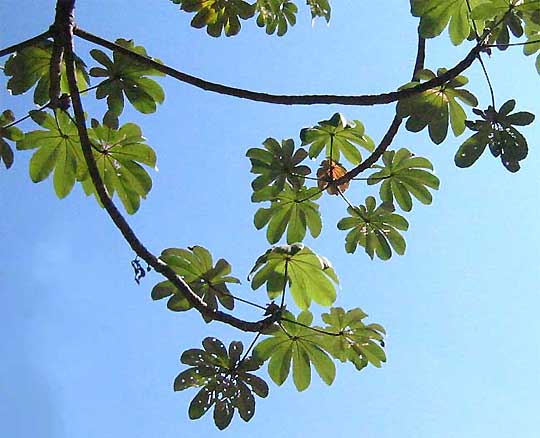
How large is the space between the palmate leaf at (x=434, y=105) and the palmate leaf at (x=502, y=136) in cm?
4

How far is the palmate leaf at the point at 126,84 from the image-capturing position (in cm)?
155

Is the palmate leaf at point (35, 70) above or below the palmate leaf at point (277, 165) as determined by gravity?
above

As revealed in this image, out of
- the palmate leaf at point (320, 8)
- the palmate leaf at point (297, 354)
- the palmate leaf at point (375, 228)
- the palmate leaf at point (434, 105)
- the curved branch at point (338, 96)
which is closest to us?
the curved branch at point (338, 96)

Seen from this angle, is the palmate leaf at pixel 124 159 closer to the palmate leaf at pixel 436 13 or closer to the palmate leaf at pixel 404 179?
the palmate leaf at pixel 404 179

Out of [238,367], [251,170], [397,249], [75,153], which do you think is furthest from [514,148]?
[75,153]

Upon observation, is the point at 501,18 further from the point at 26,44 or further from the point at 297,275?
the point at 26,44

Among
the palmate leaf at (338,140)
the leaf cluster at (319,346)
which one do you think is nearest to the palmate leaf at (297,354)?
the leaf cluster at (319,346)

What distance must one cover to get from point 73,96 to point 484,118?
758 millimetres

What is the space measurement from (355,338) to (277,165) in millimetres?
399

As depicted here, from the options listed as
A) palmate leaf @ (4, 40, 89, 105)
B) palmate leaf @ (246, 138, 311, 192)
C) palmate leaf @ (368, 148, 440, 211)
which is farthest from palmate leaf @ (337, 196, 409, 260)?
palmate leaf @ (4, 40, 89, 105)

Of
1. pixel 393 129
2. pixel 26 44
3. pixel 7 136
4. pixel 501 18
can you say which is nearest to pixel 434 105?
pixel 393 129

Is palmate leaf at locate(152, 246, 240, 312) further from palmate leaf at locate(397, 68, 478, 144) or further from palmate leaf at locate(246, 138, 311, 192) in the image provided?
palmate leaf at locate(397, 68, 478, 144)

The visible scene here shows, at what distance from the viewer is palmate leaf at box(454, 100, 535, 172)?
138cm

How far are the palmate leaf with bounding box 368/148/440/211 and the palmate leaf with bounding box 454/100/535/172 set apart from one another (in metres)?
0.27
